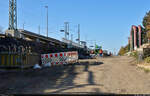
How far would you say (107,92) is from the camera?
8750 millimetres

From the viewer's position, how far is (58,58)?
22359 millimetres

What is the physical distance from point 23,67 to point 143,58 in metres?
12.7

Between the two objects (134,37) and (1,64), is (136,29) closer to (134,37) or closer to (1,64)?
(134,37)

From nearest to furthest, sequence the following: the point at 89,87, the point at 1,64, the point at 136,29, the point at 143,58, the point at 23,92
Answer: the point at 23,92
the point at 89,87
the point at 1,64
the point at 143,58
the point at 136,29

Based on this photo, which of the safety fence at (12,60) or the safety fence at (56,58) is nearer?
the safety fence at (12,60)

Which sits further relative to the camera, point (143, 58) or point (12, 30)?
point (12, 30)

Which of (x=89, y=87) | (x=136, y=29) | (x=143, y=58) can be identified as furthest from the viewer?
(x=136, y=29)

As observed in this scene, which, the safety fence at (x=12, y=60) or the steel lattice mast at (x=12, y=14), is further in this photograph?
the steel lattice mast at (x=12, y=14)

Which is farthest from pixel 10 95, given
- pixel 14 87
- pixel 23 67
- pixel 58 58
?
pixel 58 58

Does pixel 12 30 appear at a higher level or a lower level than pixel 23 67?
higher

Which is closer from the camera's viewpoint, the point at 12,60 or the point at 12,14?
the point at 12,60

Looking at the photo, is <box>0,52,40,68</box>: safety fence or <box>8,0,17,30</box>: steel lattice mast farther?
<box>8,0,17,30</box>: steel lattice mast

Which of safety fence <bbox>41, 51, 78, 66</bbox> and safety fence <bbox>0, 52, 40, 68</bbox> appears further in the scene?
safety fence <bbox>41, 51, 78, 66</bbox>

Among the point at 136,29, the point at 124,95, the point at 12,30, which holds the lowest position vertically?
the point at 124,95
